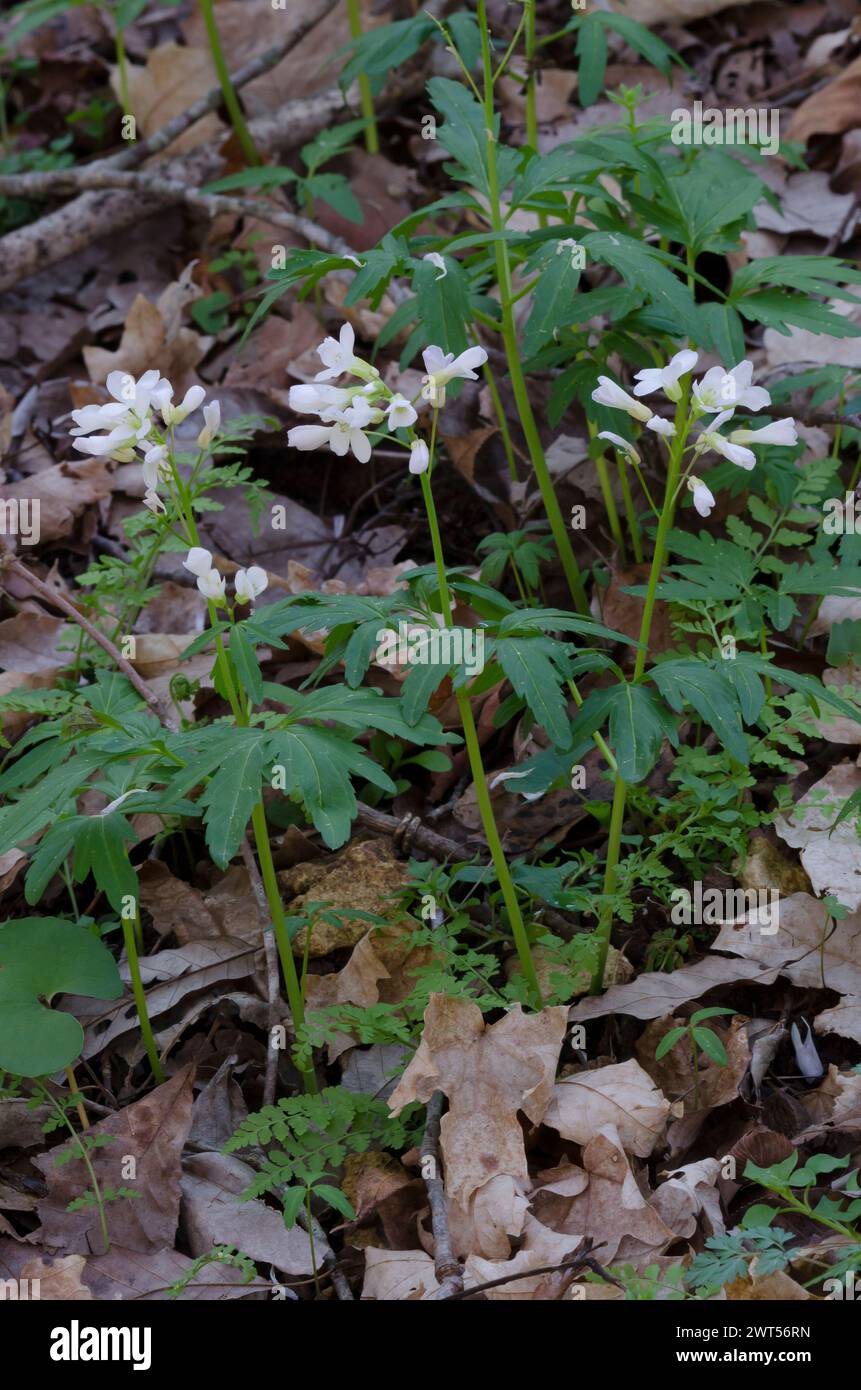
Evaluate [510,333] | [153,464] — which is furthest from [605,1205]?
[510,333]

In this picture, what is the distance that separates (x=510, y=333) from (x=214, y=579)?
1048mm

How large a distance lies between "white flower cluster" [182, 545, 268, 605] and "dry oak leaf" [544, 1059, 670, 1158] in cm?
104

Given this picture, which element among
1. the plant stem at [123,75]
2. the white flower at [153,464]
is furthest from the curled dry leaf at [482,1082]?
the plant stem at [123,75]

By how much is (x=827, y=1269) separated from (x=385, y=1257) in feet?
2.29

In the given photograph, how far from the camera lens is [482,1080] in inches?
89.2

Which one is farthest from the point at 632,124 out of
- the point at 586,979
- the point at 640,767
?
the point at 586,979

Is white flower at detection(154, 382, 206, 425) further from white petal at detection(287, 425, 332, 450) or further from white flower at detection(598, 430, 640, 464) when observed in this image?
→ white flower at detection(598, 430, 640, 464)

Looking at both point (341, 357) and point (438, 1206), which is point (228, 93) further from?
point (438, 1206)

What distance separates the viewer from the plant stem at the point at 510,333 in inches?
102

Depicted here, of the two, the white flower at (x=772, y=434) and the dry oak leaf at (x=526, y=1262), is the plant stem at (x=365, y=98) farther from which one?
the dry oak leaf at (x=526, y=1262)

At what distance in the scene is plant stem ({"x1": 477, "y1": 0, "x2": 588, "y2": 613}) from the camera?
2.58 meters

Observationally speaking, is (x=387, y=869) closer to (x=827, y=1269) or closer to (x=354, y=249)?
(x=827, y=1269)

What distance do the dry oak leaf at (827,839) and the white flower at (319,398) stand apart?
1.24 metres

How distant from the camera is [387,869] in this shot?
275cm
